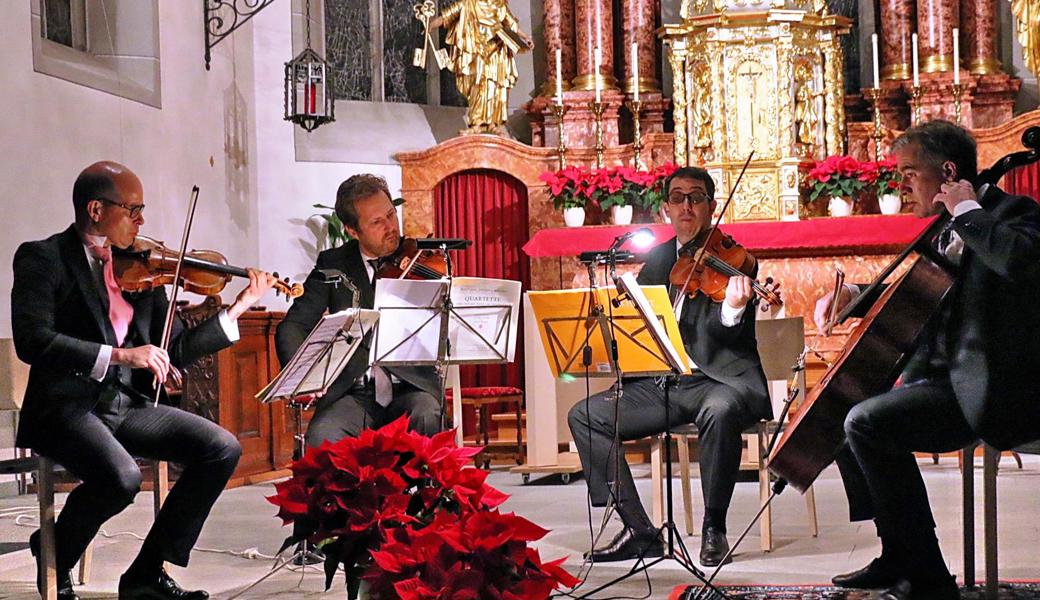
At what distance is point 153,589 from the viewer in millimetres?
3941

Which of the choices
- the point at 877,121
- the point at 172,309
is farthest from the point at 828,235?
the point at 172,309

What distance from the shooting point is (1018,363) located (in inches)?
141

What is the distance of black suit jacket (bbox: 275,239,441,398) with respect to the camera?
472 centimetres

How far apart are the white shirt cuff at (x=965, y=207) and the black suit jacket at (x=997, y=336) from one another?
0.06ft

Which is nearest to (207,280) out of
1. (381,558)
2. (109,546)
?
(109,546)

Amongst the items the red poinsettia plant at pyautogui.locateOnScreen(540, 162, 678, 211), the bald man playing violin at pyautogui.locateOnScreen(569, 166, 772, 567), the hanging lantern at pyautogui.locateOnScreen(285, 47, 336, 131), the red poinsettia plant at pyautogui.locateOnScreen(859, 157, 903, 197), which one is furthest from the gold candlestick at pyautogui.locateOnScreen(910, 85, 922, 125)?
the bald man playing violin at pyautogui.locateOnScreen(569, 166, 772, 567)

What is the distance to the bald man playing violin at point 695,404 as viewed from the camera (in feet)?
15.3

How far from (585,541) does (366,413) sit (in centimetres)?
103

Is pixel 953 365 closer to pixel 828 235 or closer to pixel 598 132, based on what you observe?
pixel 828 235

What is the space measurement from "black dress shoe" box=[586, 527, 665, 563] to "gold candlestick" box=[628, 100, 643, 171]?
18.2ft

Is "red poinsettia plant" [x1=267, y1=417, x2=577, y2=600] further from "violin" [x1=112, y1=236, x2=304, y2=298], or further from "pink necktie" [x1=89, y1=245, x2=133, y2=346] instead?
"pink necktie" [x1=89, y1=245, x2=133, y2=346]

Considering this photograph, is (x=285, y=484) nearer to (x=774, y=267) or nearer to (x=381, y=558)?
A: (x=381, y=558)

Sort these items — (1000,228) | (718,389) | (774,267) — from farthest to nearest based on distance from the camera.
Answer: (774,267) < (718,389) < (1000,228)

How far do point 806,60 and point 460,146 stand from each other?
2.65 m
